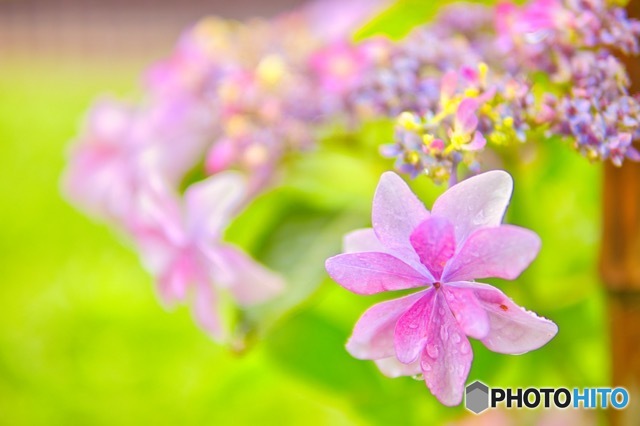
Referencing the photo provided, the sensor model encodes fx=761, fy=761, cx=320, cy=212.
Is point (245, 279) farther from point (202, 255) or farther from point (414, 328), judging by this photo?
point (414, 328)

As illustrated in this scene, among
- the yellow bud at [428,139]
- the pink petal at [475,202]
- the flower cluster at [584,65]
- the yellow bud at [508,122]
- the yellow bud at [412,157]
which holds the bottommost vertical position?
the pink petal at [475,202]

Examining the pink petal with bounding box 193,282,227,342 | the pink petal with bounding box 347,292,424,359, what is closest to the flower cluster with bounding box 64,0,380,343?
the pink petal with bounding box 193,282,227,342

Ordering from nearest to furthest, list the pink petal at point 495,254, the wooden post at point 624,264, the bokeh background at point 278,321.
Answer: the pink petal at point 495,254
the wooden post at point 624,264
the bokeh background at point 278,321

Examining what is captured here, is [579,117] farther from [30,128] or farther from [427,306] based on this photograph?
[30,128]

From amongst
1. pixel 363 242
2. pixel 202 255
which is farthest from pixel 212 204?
pixel 363 242

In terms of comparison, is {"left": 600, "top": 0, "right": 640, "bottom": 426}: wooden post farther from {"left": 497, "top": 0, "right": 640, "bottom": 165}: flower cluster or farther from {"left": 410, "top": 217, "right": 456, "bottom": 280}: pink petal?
{"left": 410, "top": 217, "right": 456, "bottom": 280}: pink petal

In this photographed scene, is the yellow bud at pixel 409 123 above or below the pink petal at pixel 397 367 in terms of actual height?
above

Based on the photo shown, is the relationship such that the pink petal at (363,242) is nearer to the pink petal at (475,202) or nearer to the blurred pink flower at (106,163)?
the pink petal at (475,202)

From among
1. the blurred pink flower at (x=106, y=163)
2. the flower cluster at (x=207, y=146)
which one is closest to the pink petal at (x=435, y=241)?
the flower cluster at (x=207, y=146)
